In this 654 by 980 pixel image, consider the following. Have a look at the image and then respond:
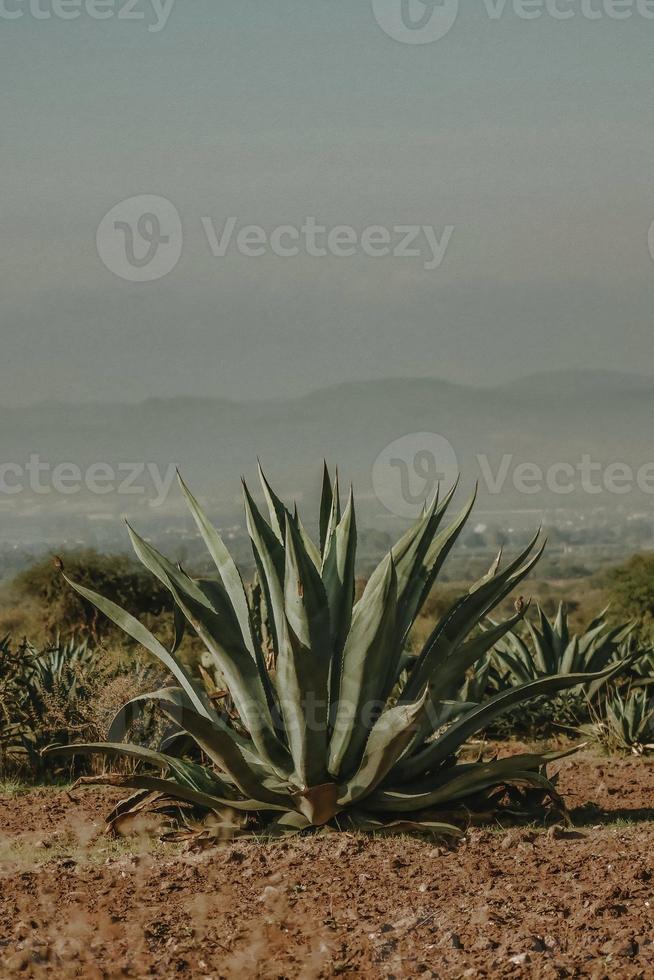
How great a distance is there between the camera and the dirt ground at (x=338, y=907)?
14.2 ft

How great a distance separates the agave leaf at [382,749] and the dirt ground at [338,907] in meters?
0.24

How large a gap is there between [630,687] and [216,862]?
6.41 m

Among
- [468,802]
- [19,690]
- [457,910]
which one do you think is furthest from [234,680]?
[19,690]

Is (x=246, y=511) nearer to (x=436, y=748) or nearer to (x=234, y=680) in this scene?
(x=234, y=680)

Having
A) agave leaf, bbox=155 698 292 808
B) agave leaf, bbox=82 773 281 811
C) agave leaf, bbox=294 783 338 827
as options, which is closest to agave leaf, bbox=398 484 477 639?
agave leaf, bbox=294 783 338 827

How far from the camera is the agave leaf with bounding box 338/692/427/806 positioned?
555 cm

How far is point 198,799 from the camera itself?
600 centimetres

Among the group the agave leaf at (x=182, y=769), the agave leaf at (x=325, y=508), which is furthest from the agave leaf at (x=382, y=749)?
the agave leaf at (x=325, y=508)

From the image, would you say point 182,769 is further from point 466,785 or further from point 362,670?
point 466,785

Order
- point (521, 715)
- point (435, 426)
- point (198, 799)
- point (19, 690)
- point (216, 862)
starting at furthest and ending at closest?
point (435, 426) → point (521, 715) → point (19, 690) → point (198, 799) → point (216, 862)

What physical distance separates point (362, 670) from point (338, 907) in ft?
4.28

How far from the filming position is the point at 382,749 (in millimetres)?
5672

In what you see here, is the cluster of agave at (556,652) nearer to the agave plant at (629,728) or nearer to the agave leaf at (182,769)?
the agave plant at (629,728)

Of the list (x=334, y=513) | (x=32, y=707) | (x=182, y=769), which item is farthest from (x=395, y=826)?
(x=32, y=707)
